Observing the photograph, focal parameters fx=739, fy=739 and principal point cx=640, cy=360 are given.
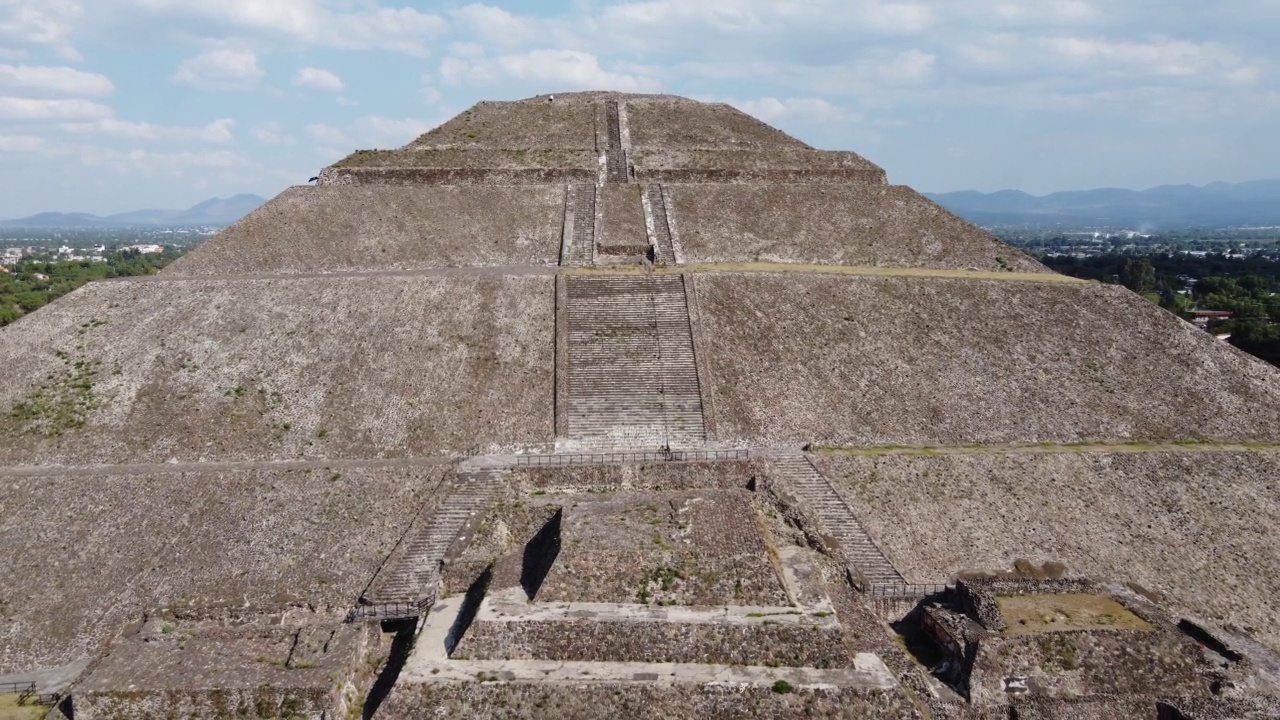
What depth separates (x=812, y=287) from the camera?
3066cm

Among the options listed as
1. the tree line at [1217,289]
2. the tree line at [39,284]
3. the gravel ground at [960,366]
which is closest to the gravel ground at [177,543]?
the gravel ground at [960,366]

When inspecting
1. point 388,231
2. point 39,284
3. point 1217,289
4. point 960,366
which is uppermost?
point 388,231

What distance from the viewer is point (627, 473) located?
2117 centimetres

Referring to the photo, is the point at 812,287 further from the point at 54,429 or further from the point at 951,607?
the point at 54,429

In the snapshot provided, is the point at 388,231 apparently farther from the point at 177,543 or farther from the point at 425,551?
the point at 425,551

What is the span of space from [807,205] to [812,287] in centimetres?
882

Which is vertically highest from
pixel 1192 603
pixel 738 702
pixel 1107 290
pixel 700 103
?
pixel 700 103

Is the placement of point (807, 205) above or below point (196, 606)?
above

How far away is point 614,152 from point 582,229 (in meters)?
9.55

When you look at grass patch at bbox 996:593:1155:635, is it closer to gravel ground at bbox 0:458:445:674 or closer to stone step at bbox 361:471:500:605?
stone step at bbox 361:471:500:605

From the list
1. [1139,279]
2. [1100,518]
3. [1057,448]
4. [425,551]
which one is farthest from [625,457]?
[1139,279]

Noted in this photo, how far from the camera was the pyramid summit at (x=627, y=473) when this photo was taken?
44.3ft

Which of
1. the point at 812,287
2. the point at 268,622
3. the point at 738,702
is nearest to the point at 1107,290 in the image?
the point at 812,287

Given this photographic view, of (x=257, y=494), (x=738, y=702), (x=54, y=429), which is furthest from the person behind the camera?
(x=54, y=429)
